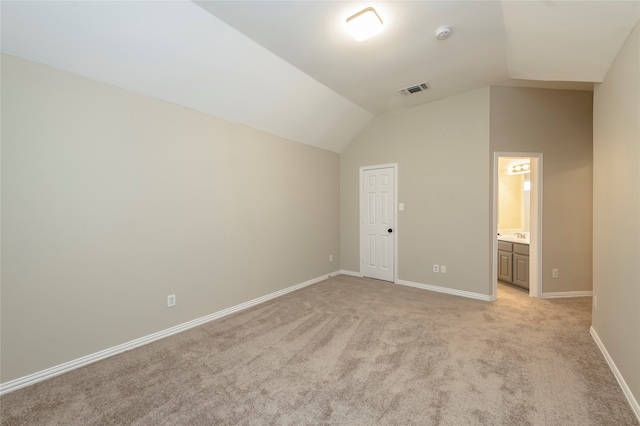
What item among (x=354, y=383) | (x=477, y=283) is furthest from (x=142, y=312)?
(x=477, y=283)

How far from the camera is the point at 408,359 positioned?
2.22 metres

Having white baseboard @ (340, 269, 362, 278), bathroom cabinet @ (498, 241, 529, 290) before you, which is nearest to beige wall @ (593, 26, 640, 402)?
bathroom cabinet @ (498, 241, 529, 290)

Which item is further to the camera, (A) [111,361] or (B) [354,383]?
(A) [111,361]

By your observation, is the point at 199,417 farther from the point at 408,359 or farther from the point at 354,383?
the point at 408,359

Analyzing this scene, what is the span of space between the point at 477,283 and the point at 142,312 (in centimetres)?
410

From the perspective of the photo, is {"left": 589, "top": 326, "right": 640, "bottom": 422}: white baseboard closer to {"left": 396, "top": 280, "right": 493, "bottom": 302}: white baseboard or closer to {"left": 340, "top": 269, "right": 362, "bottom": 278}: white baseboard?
{"left": 396, "top": 280, "right": 493, "bottom": 302}: white baseboard

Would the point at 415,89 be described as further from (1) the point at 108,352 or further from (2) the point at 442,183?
(1) the point at 108,352

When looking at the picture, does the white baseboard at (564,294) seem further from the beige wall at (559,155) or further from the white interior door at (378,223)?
the white interior door at (378,223)

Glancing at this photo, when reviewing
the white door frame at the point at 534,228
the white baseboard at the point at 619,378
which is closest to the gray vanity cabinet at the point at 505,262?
the white door frame at the point at 534,228

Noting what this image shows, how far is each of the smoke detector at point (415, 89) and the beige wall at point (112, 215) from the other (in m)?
2.06

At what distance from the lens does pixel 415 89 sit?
3576 millimetres

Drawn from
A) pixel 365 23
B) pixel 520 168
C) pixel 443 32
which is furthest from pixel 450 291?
pixel 365 23

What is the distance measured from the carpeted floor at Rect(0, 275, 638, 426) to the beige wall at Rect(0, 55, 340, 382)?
33cm

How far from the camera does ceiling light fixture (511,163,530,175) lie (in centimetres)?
481
